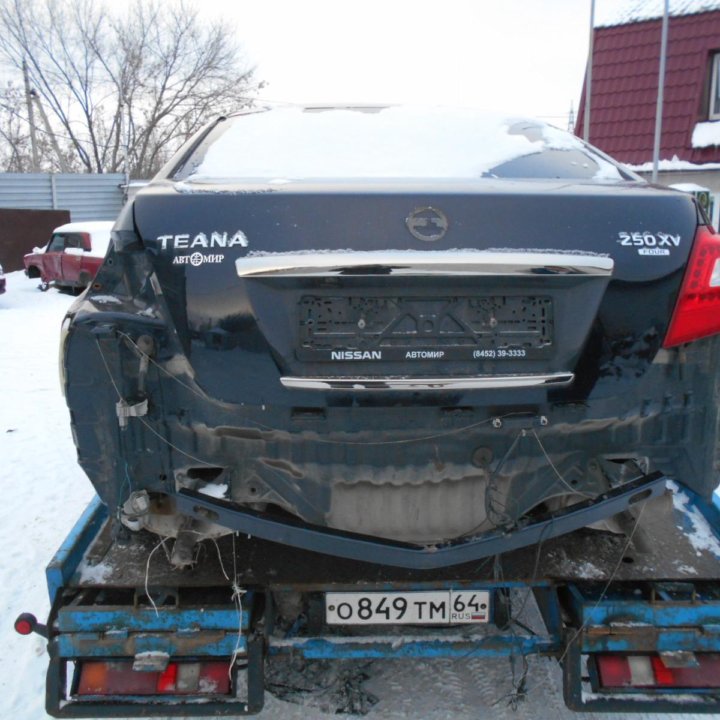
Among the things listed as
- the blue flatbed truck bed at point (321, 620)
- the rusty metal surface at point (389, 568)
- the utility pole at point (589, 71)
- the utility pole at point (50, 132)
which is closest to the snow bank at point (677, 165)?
the utility pole at point (589, 71)

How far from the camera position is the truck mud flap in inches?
89.0

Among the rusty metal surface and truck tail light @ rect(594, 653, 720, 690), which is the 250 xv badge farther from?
truck tail light @ rect(594, 653, 720, 690)

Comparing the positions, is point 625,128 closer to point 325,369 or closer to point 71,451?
point 71,451

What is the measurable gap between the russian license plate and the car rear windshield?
1.46 m

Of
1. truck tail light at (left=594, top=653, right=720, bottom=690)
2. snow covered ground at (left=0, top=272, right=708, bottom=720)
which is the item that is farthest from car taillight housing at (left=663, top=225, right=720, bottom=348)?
snow covered ground at (left=0, top=272, right=708, bottom=720)

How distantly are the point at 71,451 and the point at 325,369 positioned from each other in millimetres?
4596

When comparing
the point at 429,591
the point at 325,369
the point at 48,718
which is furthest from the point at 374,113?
the point at 48,718

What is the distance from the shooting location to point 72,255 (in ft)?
55.8

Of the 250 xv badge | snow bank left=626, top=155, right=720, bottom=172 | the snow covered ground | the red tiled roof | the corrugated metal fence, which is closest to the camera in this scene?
the 250 xv badge

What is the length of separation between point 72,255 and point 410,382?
16.6 m

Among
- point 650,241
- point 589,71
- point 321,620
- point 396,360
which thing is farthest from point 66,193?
point 650,241

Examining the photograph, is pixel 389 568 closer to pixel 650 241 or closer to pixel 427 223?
pixel 427 223

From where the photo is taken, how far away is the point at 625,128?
1456cm

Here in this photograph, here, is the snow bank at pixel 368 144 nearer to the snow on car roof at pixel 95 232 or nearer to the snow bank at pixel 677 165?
the snow bank at pixel 677 165
